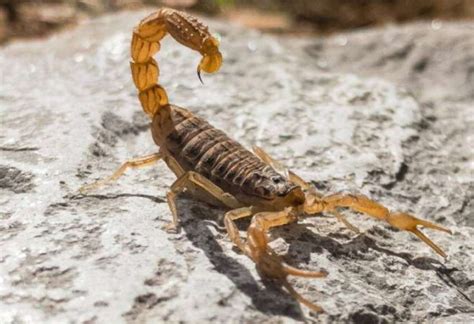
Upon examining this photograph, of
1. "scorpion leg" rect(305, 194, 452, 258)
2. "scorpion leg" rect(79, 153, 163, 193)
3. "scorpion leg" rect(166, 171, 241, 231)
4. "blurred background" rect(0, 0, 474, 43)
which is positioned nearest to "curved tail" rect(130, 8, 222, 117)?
"scorpion leg" rect(79, 153, 163, 193)

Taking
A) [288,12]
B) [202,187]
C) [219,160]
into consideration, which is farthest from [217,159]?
[288,12]

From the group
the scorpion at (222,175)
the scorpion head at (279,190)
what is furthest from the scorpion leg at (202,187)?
the scorpion head at (279,190)

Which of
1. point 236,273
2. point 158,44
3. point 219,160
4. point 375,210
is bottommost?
point 236,273

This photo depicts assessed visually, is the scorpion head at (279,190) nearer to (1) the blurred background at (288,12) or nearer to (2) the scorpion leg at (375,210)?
(2) the scorpion leg at (375,210)

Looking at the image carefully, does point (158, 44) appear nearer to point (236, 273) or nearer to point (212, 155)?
point (212, 155)

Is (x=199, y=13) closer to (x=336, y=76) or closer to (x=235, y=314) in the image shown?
(x=336, y=76)

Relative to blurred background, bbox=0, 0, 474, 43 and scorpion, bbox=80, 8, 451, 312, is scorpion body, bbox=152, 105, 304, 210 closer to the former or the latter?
scorpion, bbox=80, 8, 451, 312

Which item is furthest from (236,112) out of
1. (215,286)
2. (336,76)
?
(215,286)
